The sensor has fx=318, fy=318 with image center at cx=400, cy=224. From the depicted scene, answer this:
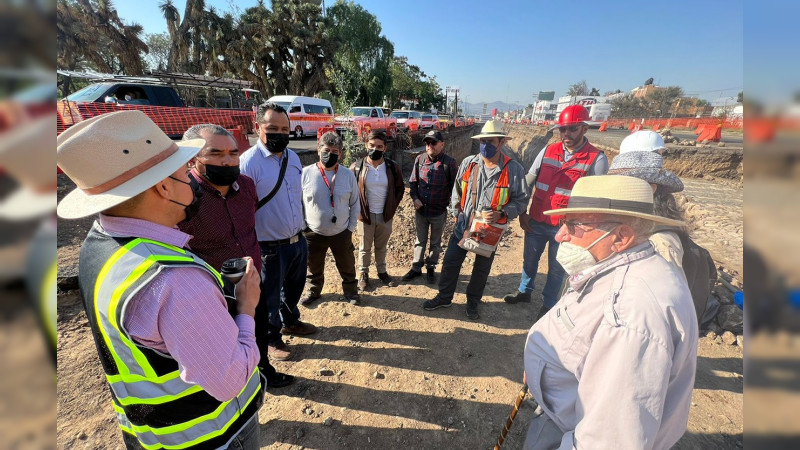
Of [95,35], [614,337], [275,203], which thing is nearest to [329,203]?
[275,203]

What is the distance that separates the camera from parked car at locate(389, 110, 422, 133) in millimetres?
14048

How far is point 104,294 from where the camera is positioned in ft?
3.17

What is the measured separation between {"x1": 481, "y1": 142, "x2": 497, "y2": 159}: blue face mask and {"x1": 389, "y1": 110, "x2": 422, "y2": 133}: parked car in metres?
10.6

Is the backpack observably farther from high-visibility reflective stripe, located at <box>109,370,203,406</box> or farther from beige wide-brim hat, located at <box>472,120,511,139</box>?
high-visibility reflective stripe, located at <box>109,370,203,406</box>

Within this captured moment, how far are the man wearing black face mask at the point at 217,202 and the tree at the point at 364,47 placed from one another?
27.7 metres

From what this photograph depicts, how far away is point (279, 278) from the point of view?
2816mm

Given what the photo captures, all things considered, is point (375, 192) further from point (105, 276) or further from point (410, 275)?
point (105, 276)

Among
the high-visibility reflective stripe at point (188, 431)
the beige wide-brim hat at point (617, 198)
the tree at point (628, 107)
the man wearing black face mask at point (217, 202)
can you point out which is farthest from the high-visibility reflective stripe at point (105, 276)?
the tree at point (628, 107)

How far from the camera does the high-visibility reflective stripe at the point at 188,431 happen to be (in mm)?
1147

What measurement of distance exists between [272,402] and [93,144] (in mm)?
2294

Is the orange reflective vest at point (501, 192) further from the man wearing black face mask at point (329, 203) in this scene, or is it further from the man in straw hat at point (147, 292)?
the man in straw hat at point (147, 292)

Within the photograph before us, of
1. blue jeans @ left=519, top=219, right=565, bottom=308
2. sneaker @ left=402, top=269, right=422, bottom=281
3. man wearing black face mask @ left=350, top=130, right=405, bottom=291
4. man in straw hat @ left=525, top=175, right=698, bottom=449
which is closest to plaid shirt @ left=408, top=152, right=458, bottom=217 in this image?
man wearing black face mask @ left=350, top=130, right=405, bottom=291

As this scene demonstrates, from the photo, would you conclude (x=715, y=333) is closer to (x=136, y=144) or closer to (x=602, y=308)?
(x=602, y=308)

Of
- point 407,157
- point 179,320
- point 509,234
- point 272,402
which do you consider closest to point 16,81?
point 179,320
